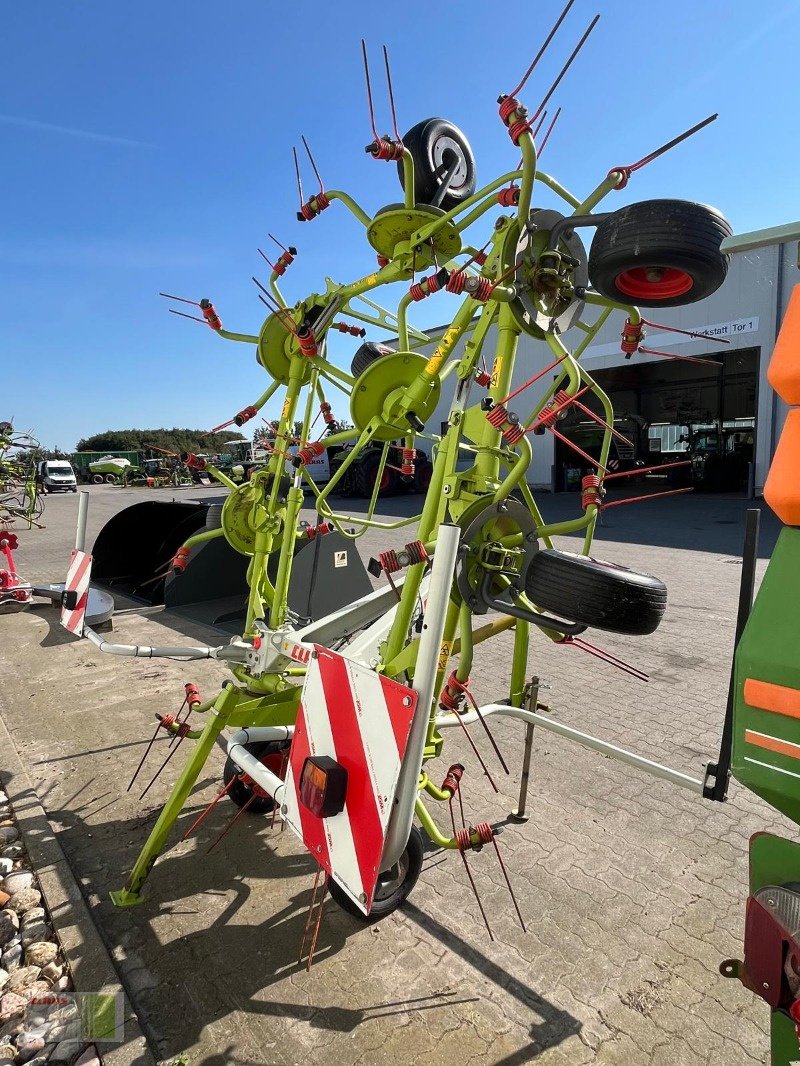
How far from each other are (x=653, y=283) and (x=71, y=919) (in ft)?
10.5

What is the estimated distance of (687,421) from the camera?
971 inches

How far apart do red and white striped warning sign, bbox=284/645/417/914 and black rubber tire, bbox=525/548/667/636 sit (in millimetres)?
632

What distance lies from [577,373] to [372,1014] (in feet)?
7.41

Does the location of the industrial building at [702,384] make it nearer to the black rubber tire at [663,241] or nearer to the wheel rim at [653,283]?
the wheel rim at [653,283]

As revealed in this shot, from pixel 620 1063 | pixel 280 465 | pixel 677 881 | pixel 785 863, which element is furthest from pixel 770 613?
pixel 280 465

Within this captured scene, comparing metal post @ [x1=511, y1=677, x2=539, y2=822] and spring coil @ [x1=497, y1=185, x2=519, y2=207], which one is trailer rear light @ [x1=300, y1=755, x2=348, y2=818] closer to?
metal post @ [x1=511, y1=677, x2=539, y2=822]

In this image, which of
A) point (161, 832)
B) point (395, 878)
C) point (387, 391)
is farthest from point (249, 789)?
point (387, 391)

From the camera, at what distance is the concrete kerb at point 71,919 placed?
1871 mm

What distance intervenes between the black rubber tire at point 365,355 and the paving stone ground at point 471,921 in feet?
7.67

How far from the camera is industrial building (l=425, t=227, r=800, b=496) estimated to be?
15.7 metres

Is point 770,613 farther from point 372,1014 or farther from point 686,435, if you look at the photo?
point 686,435

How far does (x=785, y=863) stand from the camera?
1.23 metres

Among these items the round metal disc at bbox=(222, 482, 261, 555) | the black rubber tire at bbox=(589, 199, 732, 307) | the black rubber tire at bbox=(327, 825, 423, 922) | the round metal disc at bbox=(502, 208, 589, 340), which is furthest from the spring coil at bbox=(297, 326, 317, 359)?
the black rubber tire at bbox=(327, 825, 423, 922)

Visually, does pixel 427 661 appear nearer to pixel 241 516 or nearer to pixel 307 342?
pixel 307 342
